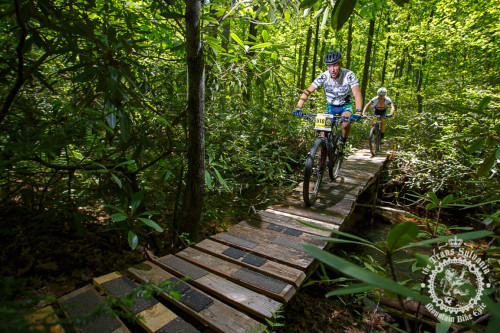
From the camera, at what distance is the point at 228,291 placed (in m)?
2.08

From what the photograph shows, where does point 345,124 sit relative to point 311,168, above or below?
above

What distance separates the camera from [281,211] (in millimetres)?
4008

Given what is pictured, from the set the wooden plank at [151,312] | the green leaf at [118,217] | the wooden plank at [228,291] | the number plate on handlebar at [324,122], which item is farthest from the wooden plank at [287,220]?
the green leaf at [118,217]

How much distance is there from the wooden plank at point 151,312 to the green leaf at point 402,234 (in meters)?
1.55

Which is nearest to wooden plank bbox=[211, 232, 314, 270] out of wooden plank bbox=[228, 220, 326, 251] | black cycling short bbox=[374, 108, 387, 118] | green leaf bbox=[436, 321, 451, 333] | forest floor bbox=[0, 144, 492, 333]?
wooden plank bbox=[228, 220, 326, 251]

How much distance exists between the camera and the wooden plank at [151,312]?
1672 mm

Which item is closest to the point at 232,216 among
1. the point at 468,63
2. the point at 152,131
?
the point at 152,131

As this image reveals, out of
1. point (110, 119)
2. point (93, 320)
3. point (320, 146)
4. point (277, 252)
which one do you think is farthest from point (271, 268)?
point (320, 146)

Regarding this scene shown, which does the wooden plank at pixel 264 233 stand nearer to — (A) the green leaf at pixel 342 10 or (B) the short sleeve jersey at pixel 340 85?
(A) the green leaf at pixel 342 10

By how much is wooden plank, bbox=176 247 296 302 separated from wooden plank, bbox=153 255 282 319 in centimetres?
4

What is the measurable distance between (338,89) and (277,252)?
3511mm

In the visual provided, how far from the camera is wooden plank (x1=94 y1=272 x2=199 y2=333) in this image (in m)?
1.67

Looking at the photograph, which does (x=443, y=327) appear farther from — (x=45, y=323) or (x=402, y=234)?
(x=45, y=323)

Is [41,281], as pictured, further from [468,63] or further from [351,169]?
[468,63]
